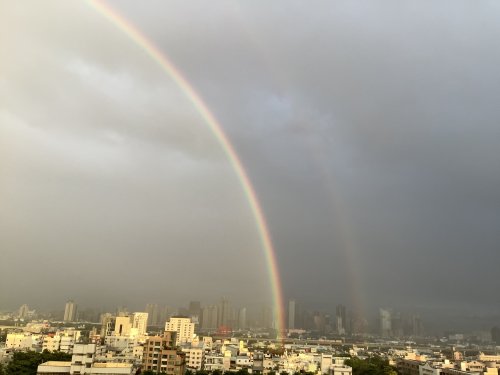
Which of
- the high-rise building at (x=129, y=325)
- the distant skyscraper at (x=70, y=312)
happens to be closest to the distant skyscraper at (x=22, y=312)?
the distant skyscraper at (x=70, y=312)

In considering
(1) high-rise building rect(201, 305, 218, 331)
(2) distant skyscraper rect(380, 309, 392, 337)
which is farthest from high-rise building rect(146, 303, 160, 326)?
(2) distant skyscraper rect(380, 309, 392, 337)

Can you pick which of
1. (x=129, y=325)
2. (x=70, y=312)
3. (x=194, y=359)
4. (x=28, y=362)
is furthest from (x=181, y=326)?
(x=70, y=312)

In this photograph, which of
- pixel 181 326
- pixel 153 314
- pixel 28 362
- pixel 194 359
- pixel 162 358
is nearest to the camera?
pixel 28 362

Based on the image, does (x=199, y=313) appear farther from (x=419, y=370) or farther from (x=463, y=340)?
(x=419, y=370)

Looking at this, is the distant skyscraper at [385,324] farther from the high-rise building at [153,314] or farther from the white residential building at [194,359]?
the white residential building at [194,359]

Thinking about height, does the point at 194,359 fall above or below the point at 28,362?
below

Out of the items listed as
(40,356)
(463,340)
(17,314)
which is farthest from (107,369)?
(463,340)

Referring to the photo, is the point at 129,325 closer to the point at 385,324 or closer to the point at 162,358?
the point at 162,358

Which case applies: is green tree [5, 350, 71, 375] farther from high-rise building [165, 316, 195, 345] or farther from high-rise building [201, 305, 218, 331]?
high-rise building [201, 305, 218, 331]

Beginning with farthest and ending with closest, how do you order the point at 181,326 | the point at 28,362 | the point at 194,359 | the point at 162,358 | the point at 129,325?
the point at 181,326
the point at 129,325
the point at 194,359
the point at 162,358
the point at 28,362

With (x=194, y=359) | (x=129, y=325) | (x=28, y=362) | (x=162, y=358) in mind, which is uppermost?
(x=129, y=325)
